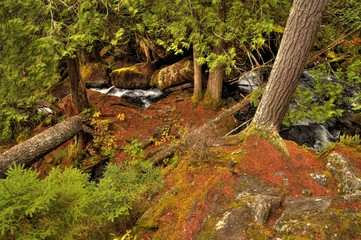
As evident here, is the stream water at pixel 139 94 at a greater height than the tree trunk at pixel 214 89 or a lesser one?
lesser

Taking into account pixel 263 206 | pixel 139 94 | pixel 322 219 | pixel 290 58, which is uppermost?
pixel 290 58

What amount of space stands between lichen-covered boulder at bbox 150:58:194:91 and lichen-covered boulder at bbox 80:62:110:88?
146 inches

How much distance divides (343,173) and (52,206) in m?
4.24

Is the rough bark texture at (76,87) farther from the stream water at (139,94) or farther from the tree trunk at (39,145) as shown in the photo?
the stream water at (139,94)

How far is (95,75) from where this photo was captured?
15.6 meters

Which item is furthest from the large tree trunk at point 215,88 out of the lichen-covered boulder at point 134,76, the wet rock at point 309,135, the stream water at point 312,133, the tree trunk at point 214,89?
the lichen-covered boulder at point 134,76

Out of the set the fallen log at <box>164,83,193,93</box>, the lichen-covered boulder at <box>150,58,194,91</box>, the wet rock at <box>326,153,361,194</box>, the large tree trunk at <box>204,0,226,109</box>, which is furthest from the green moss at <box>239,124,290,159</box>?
the fallen log at <box>164,83,193,93</box>

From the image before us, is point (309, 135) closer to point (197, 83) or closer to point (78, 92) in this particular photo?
point (197, 83)

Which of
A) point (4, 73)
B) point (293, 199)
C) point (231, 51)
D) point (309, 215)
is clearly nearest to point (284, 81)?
point (231, 51)

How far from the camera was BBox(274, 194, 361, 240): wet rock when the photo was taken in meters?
2.89

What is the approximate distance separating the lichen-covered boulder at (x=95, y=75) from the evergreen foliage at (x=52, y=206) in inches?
464

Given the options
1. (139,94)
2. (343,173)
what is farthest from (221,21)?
(139,94)

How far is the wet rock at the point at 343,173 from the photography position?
408 centimetres

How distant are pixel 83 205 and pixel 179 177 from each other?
204 cm
